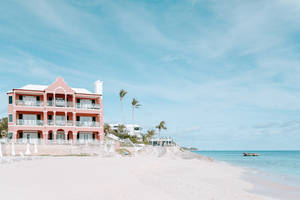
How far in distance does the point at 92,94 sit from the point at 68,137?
23.1 feet

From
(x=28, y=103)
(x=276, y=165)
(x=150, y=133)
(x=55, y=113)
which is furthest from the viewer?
(x=150, y=133)

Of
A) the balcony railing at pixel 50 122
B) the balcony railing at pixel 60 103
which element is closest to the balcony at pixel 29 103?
the balcony railing at pixel 60 103

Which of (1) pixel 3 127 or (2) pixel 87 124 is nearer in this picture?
(2) pixel 87 124

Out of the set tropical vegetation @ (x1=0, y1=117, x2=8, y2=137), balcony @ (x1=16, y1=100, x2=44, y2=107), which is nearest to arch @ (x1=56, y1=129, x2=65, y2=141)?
balcony @ (x1=16, y1=100, x2=44, y2=107)

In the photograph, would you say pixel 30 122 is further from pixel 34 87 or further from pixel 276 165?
pixel 276 165

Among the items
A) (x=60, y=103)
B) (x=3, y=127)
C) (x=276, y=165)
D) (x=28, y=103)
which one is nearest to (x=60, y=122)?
(x=60, y=103)

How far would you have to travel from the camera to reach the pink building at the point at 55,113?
1587 inches

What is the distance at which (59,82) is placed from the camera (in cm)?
4247

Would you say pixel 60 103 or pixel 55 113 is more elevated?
pixel 60 103

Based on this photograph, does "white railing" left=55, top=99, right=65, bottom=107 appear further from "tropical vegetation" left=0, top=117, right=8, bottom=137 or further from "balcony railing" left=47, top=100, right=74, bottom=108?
"tropical vegetation" left=0, top=117, right=8, bottom=137

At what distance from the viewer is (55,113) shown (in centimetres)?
4194

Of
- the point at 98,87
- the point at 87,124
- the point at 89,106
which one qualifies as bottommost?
the point at 87,124

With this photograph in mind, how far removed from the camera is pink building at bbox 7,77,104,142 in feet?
132

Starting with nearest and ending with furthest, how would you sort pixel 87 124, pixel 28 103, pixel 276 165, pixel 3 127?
1. pixel 28 103
2. pixel 276 165
3. pixel 87 124
4. pixel 3 127
